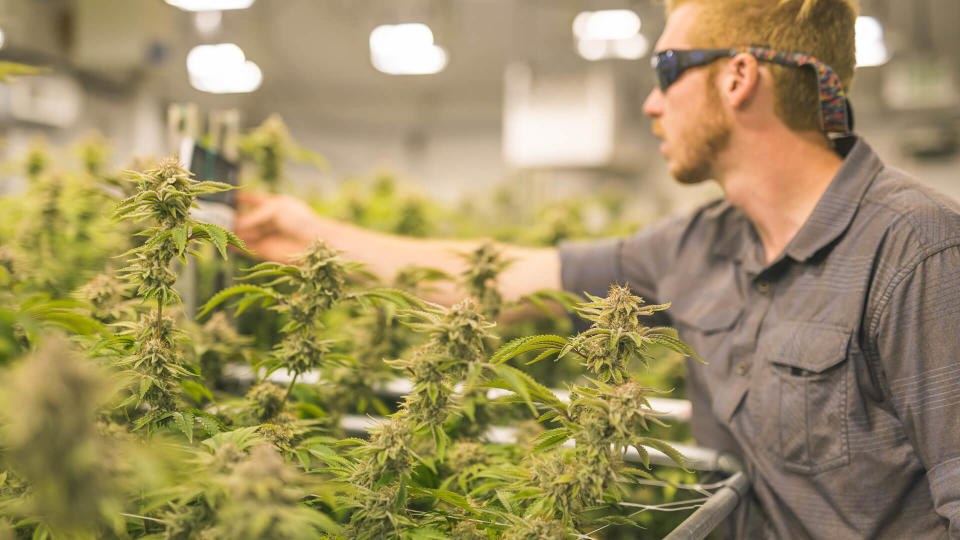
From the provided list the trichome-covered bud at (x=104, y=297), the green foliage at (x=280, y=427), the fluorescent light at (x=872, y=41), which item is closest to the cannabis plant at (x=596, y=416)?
the green foliage at (x=280, y=427)

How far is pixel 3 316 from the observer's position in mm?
422

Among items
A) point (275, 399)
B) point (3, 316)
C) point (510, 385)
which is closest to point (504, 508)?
point (510, 385)

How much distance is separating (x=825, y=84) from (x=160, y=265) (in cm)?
100

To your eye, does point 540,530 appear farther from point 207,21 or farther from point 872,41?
point 207,21

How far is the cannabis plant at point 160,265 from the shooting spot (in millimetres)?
540

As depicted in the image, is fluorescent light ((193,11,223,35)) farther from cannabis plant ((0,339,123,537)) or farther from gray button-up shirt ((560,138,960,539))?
cannabis plant ((0,339,123,537))

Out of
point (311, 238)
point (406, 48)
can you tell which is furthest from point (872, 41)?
point (311, 238)

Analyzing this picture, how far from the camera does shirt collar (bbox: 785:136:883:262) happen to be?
3.30ft

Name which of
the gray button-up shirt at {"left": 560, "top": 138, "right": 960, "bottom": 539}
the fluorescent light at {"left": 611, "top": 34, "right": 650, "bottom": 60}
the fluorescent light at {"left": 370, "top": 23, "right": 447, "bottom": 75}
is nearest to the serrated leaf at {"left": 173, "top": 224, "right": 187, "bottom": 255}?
the gray button-up shirt at {"left": 560, "top": 138, "right": 960, "bottom": 539}

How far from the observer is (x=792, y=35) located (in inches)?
42.6

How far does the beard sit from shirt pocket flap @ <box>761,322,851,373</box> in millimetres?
311

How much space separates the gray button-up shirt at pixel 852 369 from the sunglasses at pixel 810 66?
0.17 feet

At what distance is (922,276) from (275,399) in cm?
82

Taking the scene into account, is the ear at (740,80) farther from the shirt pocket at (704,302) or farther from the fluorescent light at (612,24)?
the fluorescent light at (612,24)
